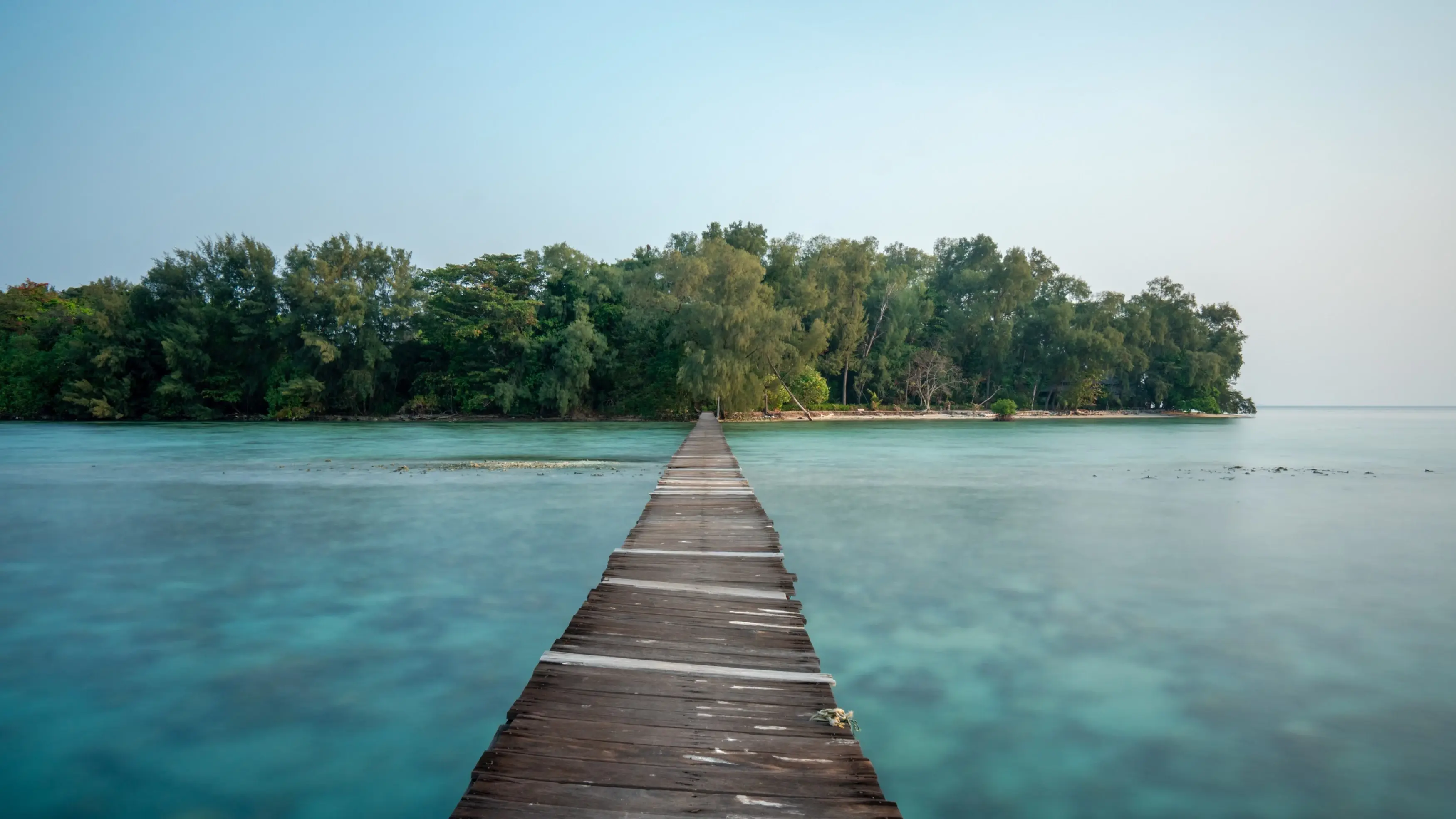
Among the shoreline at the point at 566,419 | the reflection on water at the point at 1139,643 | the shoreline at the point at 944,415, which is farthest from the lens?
Result: the shoreline at the point at 944,415

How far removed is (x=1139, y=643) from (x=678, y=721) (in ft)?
12.1

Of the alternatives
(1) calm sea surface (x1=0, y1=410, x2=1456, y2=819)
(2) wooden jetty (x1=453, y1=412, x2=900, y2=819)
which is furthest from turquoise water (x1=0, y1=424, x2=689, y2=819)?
(2) wooden jetty (x1=453, y1=412, x2=900, y2=819)

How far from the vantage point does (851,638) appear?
507 cm

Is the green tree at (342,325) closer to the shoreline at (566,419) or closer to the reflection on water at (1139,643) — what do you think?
the shoreline at (566,419)

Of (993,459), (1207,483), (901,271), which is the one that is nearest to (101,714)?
(1207,483)

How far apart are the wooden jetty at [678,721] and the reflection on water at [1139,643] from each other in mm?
732

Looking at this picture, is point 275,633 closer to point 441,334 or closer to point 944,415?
A: point 441,334

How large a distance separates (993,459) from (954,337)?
2532 centimetres

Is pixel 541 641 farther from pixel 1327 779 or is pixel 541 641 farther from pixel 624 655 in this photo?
pixel 1327 779

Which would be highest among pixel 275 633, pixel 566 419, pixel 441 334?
pixel 441 334

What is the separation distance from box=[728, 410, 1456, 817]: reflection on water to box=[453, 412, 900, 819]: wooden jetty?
0.73 meters

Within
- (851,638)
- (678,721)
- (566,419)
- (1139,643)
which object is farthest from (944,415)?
(678,721)

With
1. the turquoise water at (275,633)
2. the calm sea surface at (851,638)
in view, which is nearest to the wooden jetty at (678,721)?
the calm sea surface at (851,638)

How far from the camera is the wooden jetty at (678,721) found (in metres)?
2.06
